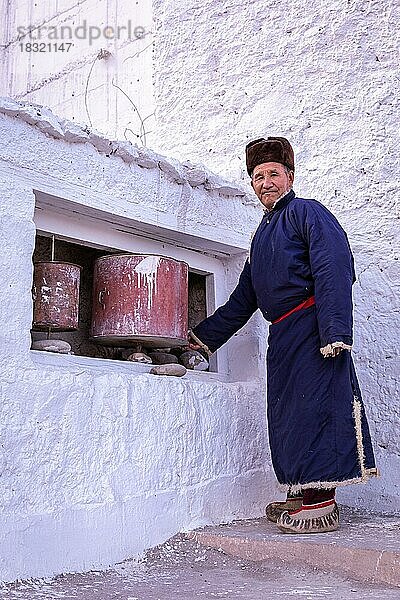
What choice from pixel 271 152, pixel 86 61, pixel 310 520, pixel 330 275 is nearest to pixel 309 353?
pixel 330 275

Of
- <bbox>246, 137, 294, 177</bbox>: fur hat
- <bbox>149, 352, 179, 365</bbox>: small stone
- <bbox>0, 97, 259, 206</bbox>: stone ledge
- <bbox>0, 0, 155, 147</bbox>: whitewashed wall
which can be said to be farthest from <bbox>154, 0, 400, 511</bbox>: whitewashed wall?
<bbox>149, 352, 179, 365</bbox>: small stone

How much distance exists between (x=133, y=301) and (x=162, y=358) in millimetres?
301

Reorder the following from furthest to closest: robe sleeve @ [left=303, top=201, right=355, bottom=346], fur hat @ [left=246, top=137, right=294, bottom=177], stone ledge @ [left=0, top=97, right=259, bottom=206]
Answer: fur hat @ [left=246, top=137, right=294, bottom=177]
robe sleeve @ [left=303, top=201, right=355, bottom=346]
stone ledge @ [left=0, top=97, right=259, bottom=206]

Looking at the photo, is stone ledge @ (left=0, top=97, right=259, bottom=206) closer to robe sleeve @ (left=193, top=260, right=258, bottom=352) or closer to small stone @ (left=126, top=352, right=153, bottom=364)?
robe sleeve @ (left=193, top=260, right=258, bottom=352)

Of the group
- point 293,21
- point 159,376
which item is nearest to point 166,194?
point 159,376

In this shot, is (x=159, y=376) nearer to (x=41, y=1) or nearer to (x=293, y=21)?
(x=293, y=21)

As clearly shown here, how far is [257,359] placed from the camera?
297 centimetres

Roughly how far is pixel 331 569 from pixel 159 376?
807 millimetres

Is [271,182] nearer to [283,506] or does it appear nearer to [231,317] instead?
[231,317]

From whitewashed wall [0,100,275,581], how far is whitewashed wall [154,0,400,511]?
0.51m

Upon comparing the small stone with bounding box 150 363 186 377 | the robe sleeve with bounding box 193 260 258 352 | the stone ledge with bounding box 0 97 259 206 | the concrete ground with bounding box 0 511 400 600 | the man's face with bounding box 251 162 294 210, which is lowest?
the concrete ground with bounding box 0 511 400 600

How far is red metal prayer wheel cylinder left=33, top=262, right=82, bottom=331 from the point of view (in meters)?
2.40

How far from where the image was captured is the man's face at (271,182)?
2.69 meters

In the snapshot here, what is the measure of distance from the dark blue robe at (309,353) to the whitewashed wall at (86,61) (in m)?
1.49
